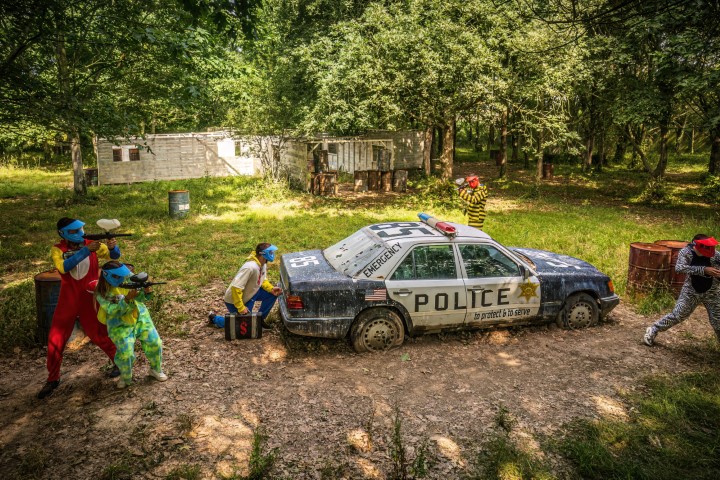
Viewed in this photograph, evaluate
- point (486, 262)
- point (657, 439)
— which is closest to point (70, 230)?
point (486, 262)

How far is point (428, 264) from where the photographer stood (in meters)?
6.49

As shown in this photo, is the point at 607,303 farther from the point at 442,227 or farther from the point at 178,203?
the point at 178,203

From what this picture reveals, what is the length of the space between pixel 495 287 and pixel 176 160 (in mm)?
22001

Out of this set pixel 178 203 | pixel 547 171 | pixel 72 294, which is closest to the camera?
pixel 72 294

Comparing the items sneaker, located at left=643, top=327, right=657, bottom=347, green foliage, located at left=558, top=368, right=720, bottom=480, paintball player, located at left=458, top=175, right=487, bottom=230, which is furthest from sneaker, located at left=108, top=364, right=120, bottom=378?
paintball player, located at left=458, top=175, right=487, bottom=230

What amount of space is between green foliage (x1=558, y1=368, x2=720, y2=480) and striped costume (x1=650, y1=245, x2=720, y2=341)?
1.19m

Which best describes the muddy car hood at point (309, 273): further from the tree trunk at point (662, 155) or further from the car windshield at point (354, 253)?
the tree trunk at point (662, 155)

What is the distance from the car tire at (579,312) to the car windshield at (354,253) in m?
2.93

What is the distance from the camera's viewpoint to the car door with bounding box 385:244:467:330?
6.31 metres

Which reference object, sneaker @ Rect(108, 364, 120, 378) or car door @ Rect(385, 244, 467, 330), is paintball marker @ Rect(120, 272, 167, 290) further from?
car door @ Rect(385, 244, 467, 330)

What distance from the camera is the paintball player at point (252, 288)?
6562 millimetres

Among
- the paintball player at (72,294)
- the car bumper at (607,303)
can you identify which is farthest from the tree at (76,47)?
the car bumper at (607,303)

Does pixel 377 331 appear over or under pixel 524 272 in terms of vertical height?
under

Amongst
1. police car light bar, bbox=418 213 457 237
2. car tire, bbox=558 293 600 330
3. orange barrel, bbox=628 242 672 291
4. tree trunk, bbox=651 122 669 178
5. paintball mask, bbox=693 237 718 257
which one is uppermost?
tree trunk, bbox=651 122 669 178
